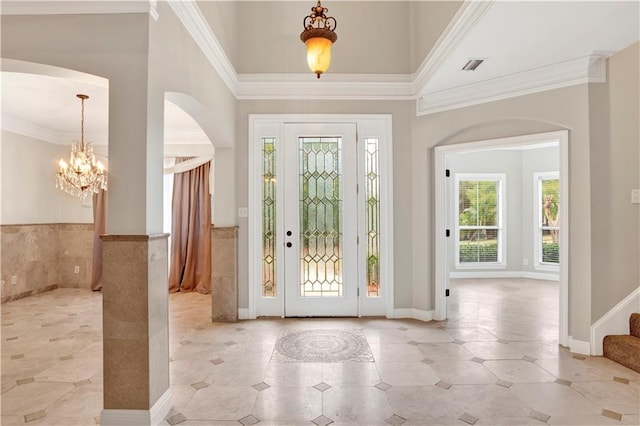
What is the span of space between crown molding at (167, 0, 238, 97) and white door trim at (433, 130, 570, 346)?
2.64 m

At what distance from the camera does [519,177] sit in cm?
799

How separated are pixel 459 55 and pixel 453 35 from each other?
24 cm

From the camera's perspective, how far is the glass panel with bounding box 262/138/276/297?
4777 millimetres

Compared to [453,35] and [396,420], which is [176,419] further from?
[453,35]

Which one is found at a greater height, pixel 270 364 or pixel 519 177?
pixel 519 177

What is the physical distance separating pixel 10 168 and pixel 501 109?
708 cm

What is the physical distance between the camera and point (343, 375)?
308cm

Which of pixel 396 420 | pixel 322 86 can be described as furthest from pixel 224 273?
pixel 396 420

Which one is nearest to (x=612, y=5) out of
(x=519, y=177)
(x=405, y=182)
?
(x=405, y=182)

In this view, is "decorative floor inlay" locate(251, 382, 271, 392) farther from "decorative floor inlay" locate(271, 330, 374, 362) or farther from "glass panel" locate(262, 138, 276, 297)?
"glass panel" locate(262, 138, 276, 297)

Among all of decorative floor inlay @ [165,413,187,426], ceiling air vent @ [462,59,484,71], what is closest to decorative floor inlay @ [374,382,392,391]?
decorative floor inlay @ [165,413,187,426]

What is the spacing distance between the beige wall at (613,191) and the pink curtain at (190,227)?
545 centimetres

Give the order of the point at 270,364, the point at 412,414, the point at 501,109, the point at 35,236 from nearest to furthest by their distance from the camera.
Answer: the point at 412,414 < the point at 270,364 < the point at 501,109 < the point at 35,236

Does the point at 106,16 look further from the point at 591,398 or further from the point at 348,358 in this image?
the point at 591,398
